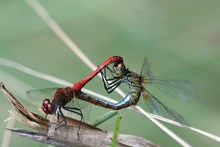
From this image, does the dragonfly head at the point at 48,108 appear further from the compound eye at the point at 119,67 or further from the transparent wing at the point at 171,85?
the transparent wing at the point at 171,85

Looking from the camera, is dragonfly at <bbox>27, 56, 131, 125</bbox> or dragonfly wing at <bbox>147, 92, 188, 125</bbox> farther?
dragonfly wing at <bbox>147, 92, 188, 125</bbox>

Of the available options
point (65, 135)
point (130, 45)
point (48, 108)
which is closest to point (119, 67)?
point (48, 108)

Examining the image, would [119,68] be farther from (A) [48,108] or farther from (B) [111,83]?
(A) [48,108]

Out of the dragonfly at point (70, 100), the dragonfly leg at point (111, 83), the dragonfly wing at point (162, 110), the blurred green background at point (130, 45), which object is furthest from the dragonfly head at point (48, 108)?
the blurred green background at point (130, 45)

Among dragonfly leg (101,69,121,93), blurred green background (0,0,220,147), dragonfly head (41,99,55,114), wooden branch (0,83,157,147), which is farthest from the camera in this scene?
blurred green background (0,0,220,147)

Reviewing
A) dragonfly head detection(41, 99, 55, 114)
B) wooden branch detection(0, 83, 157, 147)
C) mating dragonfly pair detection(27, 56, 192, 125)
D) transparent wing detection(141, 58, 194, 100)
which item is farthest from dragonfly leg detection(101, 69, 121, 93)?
wooden branch detection(0, 83, 157, 147)

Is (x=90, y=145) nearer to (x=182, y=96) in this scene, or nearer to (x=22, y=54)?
(x=182, y=96)

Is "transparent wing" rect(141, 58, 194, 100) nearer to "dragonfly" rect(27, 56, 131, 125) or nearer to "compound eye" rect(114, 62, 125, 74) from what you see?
"compound eye" rect(114, 62, 125, 74)

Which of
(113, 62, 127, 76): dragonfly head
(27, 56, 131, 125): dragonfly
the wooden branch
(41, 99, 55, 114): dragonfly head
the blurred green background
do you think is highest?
the blurred green background
